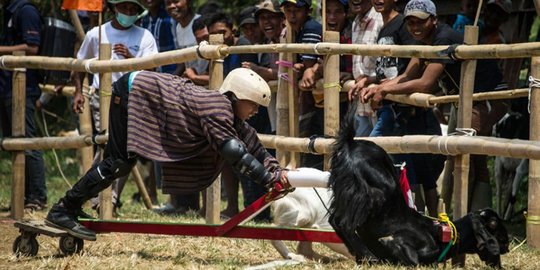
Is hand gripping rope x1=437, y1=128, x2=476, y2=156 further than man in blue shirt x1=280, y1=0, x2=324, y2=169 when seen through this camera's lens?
No

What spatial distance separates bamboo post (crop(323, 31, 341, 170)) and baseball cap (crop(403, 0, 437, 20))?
549mm

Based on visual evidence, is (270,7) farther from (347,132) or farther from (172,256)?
(347,132)

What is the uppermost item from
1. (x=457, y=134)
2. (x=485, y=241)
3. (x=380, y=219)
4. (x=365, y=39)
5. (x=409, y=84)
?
(x=365, y=39)

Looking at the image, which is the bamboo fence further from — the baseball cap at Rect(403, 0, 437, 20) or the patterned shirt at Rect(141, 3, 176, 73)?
Answer: the patterned shirt at Rect(141, 3, 176, 73)

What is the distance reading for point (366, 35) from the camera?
8.37 meters

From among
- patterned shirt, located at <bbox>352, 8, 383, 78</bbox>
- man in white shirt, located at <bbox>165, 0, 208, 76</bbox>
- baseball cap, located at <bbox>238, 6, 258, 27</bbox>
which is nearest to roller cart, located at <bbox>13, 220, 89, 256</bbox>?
patterned shirt, located at <bbox>352, 8, 383, 78</bbox>

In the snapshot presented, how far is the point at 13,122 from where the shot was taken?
359 inches

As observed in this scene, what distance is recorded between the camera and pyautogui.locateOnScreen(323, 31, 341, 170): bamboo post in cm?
→ 756

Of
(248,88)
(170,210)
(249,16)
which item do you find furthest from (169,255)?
(249,16)

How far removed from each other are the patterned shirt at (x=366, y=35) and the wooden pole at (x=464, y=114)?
135 centimetres

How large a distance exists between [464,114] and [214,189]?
1.96 meters

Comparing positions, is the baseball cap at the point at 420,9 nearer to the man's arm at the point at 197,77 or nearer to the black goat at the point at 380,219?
the black goat at the point at 380,219

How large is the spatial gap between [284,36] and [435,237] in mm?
3390

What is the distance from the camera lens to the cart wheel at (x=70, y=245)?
6754 millimetres
